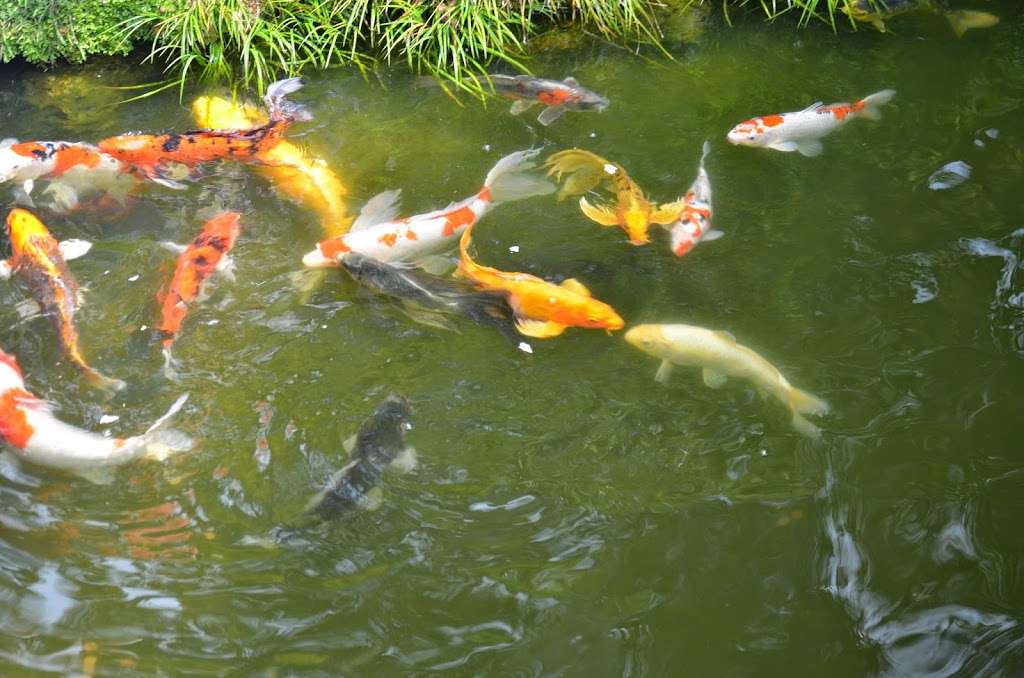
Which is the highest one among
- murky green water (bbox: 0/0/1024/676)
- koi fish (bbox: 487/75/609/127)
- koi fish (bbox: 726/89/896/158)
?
koi fish (bbox: 487/75/609/127)

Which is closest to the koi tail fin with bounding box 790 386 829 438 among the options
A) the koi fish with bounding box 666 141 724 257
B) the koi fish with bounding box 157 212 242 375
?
the koi fish with bounding box 666 141 724 257

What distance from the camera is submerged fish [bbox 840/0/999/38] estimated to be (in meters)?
6.39

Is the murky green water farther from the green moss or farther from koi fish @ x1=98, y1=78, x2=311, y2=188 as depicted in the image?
the green moss

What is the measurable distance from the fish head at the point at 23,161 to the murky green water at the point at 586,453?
0.14 metres

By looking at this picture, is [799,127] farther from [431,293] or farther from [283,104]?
[283,104]

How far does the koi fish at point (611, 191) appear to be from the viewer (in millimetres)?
4766

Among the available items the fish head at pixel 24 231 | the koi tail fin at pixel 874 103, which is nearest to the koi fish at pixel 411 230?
the fish head at pixel 24 231

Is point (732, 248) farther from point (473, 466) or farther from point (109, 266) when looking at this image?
point (109, 266)

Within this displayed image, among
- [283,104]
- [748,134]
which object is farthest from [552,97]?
[283,104]

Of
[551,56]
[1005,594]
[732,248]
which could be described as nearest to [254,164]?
[551,56]

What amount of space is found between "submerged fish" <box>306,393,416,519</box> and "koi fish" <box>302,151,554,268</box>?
1.04 meters

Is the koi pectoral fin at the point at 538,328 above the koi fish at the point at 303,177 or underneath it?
underneath

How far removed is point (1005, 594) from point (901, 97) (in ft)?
11.9

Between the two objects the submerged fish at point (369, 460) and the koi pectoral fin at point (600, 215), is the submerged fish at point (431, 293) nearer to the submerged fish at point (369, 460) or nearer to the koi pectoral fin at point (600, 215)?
the submerged fish at point (369, 460)
